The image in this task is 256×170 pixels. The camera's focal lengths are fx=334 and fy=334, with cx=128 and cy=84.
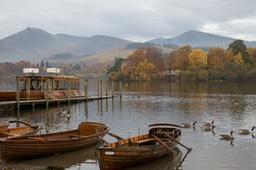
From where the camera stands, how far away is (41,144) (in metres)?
22.5

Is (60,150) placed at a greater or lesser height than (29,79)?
lesser

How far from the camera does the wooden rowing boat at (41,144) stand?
70.9 feet

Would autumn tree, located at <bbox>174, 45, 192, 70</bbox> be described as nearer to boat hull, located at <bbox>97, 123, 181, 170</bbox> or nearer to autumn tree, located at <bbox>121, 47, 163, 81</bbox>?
autumn tree, located at <bbox>121, 47, 163, 81</bbox>

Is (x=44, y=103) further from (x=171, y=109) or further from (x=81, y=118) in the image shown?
(x=171, y=109)

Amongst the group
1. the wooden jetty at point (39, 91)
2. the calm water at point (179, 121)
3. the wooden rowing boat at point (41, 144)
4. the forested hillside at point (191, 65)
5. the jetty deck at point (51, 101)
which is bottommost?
the calm water at point (179, 121)

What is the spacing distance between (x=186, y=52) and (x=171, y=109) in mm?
108833

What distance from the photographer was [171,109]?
169 ft

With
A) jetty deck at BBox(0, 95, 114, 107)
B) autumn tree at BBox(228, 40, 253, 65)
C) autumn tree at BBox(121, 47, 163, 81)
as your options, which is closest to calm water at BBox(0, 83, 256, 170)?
jetty deck at BBox(0, 95, 114, 107)

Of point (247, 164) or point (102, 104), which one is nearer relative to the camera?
point (247, 164)

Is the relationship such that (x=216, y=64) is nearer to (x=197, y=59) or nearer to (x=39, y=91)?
(x=197, y=59)

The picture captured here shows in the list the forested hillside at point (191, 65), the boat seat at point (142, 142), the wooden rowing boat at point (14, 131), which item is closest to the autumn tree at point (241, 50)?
the forested hillside at point (191, 65)

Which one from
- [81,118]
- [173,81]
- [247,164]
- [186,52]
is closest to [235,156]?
[247,164]

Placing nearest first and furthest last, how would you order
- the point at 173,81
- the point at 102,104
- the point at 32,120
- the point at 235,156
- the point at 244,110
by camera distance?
the point at 235,156 < the point at 32,120 < the point at 244,110 < the point at 102,104 < the point at 173,81

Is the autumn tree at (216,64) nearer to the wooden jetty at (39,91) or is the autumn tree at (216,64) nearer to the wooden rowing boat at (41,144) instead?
the wooden jetty at (39,91)
